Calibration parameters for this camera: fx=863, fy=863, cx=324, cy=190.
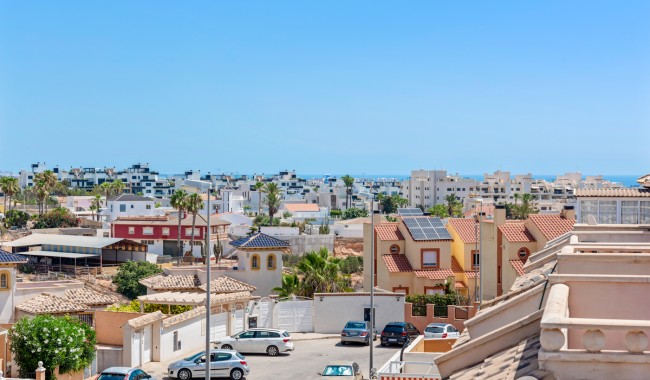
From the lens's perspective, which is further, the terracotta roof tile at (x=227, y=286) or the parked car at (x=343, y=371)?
the terracotta roof tile at (x=227, y=286)

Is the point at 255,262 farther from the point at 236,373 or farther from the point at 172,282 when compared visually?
the point at 236,373

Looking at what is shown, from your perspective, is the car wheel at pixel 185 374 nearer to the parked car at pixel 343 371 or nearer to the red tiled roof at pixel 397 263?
the parked car at pixel 343 371

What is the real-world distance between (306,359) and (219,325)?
599cm

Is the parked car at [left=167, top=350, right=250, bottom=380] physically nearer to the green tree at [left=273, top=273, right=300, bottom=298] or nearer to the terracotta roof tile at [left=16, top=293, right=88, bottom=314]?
the terracotta roof tile at [left=16, top=293, right=88, bottom=314]

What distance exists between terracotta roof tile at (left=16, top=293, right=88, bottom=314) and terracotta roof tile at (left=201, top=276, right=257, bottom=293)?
22.0ft

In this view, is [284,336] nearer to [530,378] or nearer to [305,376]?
[305,376]

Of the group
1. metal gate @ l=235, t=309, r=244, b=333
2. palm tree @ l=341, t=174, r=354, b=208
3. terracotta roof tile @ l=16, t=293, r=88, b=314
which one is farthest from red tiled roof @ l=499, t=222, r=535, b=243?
palm tree @ l=341, t=174, r=354, b=208

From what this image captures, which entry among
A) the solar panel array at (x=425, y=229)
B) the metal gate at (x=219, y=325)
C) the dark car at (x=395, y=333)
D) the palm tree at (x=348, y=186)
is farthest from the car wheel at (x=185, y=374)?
the palm tree at (x=348, y=186)

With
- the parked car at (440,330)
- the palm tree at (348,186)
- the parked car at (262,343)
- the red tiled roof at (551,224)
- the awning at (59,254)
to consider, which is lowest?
the parked car at (262,343)

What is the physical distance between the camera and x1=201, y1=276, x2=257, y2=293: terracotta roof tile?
139ft

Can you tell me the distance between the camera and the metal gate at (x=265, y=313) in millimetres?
41594

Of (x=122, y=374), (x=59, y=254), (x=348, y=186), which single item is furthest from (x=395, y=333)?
(x=348, y=186)

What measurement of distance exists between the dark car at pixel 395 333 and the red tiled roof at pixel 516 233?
846cm

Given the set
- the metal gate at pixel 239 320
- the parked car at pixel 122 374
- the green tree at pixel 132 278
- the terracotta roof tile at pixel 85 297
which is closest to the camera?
the parked car at pixel 122 374
